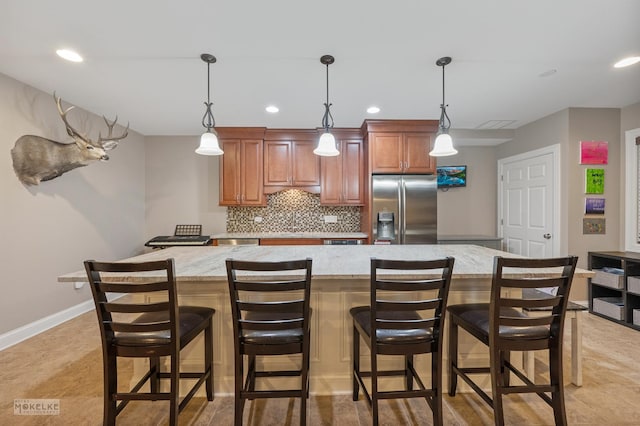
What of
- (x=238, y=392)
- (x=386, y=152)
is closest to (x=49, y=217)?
(x=238, y=392)

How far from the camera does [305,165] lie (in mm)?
4270

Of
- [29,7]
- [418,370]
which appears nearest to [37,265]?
[29,7]

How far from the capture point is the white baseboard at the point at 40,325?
259 centimetres

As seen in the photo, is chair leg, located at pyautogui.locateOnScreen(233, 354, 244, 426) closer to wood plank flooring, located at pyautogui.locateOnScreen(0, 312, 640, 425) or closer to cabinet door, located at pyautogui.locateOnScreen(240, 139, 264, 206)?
wood plank flooring, located at pyautogui.locateOnScreen(0, 312, 640, 425)

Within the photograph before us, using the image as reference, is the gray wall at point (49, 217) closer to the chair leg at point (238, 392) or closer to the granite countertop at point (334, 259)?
the granite countertop at point (334, 259)

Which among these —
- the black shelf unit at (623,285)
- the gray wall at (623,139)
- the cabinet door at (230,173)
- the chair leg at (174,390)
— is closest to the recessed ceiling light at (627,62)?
the gray wall at (623,139)

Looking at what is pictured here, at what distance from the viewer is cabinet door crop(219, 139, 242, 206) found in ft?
13.9

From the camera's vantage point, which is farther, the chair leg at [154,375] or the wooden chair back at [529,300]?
the chair leg at [154,375]

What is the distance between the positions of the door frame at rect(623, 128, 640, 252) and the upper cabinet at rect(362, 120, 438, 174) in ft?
7.12

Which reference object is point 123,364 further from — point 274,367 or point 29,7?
point 29,7

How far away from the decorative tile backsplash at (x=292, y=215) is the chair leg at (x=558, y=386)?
3201mm

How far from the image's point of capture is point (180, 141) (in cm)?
457

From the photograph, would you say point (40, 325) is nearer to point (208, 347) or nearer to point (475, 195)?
point (208, 347)

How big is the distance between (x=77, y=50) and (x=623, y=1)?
148 inches
